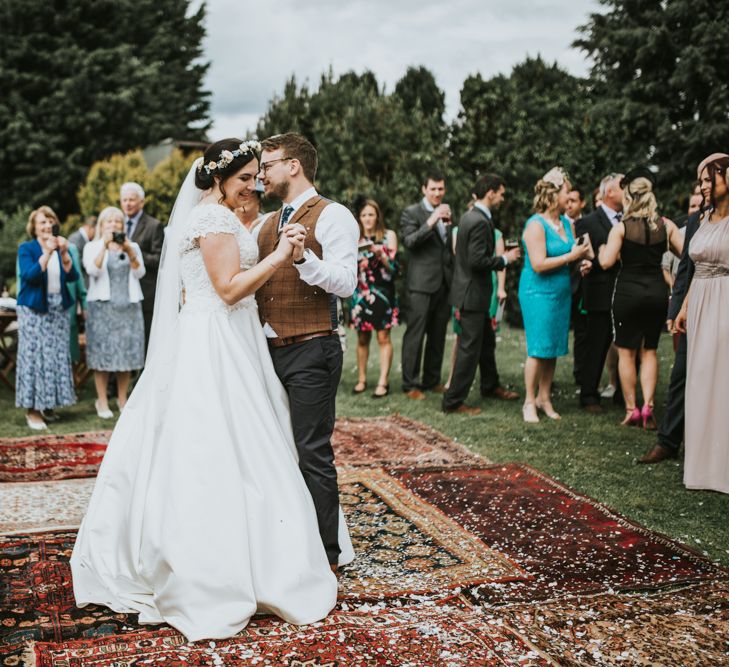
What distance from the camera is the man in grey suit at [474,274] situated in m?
7.76

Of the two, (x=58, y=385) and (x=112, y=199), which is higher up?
(x=112, y=199)

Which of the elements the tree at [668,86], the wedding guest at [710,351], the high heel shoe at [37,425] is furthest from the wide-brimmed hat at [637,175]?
the tree at [668,86]

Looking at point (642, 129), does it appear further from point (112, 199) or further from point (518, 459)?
point (518, 459)

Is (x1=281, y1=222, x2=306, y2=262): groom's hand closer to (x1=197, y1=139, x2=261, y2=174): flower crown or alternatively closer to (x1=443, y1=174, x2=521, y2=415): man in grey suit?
(x1=197, y1=139, x2=261, y2=174): flower crown

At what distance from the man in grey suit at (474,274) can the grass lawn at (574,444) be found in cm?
52

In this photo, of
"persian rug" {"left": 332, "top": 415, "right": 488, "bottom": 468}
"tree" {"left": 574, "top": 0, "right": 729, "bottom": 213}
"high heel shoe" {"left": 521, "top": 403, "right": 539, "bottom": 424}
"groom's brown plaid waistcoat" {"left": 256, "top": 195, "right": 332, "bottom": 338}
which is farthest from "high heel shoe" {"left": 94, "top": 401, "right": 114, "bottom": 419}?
"tree" {"left": 574, "top": 0, "right": 729, "bottom": 213}

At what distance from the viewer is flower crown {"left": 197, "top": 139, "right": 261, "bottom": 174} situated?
12.5ft

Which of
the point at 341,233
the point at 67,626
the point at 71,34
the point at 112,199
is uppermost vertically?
the point at 71,34

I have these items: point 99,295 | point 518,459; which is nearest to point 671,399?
point 518,459

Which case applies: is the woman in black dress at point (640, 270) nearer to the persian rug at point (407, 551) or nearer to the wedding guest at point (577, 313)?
the wedding guest at point (577, 313)

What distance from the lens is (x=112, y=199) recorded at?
61.3 ft

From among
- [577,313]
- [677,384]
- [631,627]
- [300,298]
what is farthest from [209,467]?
[577,313]

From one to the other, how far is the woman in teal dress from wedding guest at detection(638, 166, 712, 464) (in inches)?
48.0

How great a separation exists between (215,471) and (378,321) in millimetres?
5595
